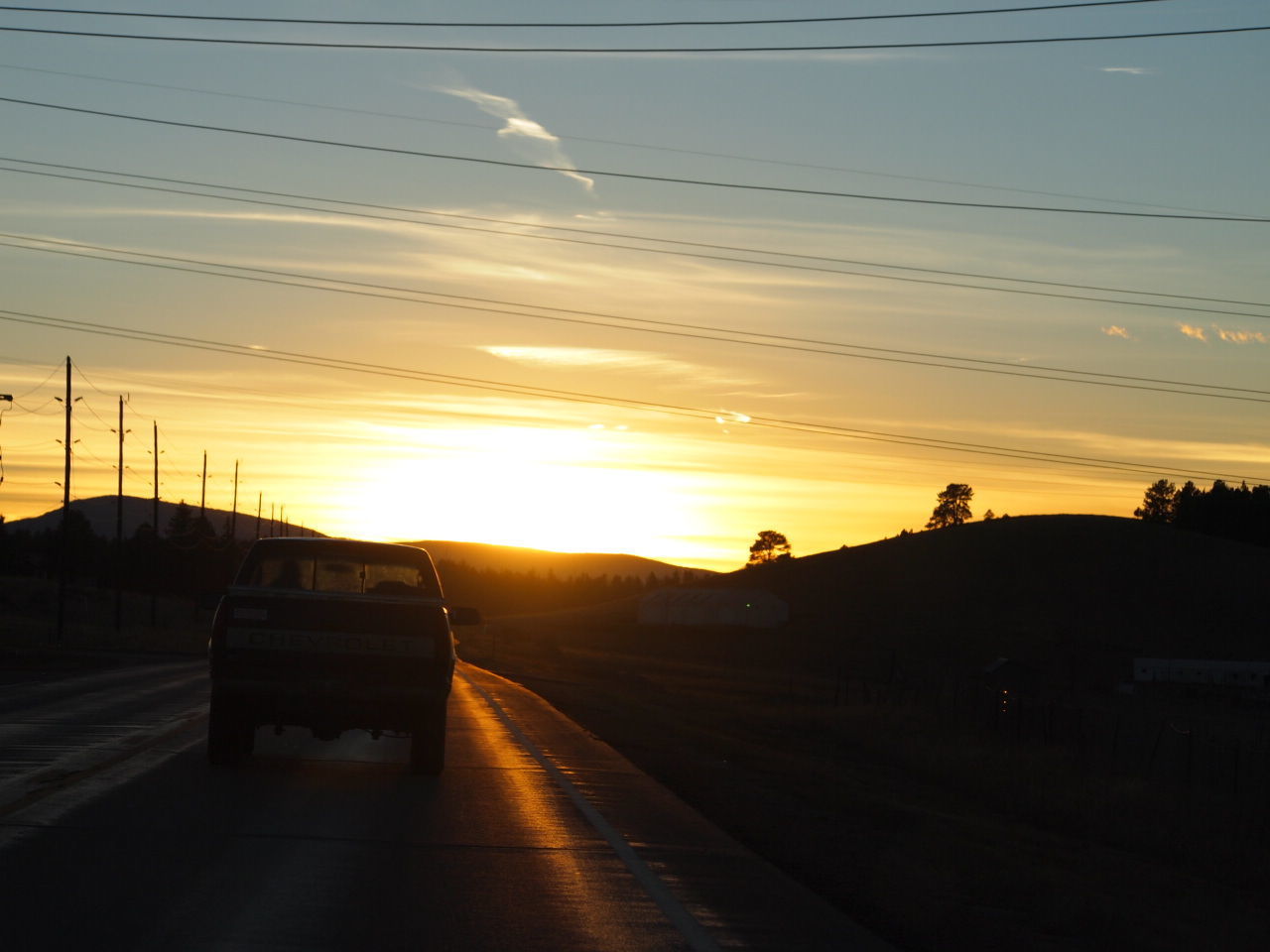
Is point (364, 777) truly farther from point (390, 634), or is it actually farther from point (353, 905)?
point (353, 905)

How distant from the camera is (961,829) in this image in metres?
14.1

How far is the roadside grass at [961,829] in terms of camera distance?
9.27 metres

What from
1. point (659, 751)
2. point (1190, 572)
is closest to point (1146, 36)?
point (659, 751)

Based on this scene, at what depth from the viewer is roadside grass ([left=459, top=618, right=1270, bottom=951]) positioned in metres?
9.27

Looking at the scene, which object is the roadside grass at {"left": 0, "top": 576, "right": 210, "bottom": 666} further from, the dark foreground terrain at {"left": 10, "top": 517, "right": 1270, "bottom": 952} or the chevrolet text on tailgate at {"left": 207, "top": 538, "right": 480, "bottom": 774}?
the chevrolet text on tailgate at {"left": 207, "top": 538, "right": 480, "bottom": 774}

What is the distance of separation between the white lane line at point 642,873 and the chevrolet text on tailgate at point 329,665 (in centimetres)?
173

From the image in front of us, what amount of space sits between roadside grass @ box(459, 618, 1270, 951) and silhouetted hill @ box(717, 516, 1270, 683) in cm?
6633

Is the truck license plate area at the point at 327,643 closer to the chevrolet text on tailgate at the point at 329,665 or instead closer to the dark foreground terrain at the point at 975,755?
the chevrolet text on tailgate at the point at 329,665

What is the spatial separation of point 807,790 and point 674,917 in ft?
26.3

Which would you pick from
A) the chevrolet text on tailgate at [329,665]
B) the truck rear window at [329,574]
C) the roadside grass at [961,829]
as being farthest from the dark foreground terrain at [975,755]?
the truck rear window at [329,574]

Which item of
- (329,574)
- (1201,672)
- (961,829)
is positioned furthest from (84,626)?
(961,829)

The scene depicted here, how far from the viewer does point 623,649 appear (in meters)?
118

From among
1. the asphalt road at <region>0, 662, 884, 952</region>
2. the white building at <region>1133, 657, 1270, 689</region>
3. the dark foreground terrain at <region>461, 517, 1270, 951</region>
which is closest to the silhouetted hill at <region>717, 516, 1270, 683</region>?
the dark foreground terrain at <region>461, 517, 1270, 951</region>

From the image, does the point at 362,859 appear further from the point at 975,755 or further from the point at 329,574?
the point at 975,755
